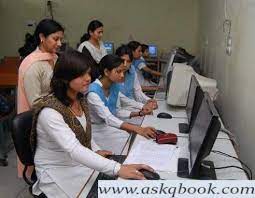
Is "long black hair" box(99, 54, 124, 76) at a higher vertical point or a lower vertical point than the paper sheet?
higher

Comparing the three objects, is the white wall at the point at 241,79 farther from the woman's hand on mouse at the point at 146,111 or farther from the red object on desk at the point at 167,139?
the woman's hand on mouse at the point at 146,111

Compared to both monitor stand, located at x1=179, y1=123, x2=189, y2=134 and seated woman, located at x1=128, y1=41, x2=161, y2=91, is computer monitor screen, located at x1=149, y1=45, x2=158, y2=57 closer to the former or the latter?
seated woman, located at x1=128, y1=41, x2=161, y2=91

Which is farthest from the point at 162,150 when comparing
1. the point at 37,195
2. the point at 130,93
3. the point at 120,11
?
the point at 120,11

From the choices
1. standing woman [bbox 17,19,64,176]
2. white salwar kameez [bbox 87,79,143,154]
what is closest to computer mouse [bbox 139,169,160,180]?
white salwar kameez [bbox 87,79,143,154]

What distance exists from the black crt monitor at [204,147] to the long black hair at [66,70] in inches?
23.0

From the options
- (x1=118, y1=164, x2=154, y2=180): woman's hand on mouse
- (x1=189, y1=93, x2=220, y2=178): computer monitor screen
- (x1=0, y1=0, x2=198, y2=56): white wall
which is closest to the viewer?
(x1=189, y1=93, x2=220, y2=178): computer monitor screen

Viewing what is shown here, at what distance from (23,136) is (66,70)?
399 mm

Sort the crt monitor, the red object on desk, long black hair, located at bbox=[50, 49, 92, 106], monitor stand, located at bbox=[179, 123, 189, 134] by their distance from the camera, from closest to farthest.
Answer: long black hair, located at bbox=[50, 49, 92, 106], the red object on desk, monitor stand, located at bbox=[179, 123, 189, 134], the crt monitor

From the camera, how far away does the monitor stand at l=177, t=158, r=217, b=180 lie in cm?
154

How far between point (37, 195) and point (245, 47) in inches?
56.5

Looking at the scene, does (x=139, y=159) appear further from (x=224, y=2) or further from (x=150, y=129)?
(x=224, y=2)

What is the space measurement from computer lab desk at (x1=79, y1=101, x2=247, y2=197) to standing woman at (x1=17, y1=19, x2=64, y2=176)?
2.34 ft

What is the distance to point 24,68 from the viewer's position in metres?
2.46

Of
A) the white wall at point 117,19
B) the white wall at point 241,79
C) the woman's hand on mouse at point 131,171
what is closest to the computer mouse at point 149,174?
the woman's hand on mouse at point 131,171
